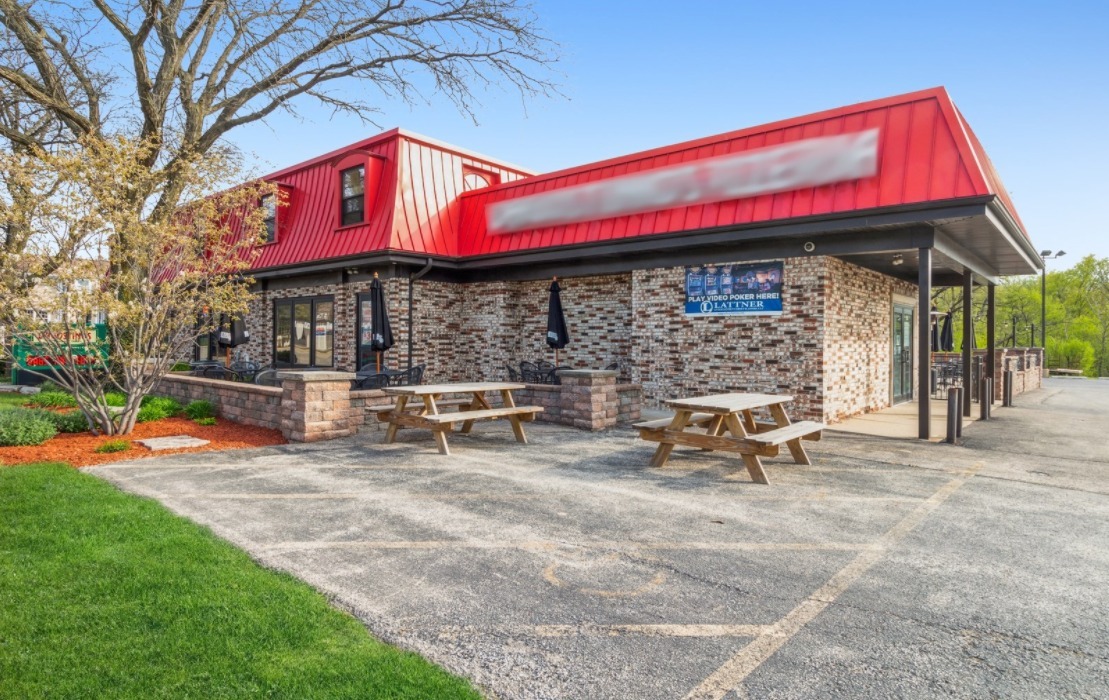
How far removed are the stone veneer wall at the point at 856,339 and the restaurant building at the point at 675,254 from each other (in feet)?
0.22

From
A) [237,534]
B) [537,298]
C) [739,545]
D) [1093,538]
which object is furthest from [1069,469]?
[537,298]

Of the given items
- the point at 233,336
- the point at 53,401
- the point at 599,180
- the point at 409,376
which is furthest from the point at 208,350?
the point at 599,180

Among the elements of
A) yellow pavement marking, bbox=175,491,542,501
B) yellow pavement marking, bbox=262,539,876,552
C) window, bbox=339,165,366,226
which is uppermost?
window, bbox=339,165,366,226

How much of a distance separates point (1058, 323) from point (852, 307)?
1713 inches

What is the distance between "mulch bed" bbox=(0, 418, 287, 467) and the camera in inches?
295

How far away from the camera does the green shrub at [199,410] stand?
408 inches

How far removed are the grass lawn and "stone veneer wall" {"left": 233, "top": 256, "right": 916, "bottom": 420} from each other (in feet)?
28.6

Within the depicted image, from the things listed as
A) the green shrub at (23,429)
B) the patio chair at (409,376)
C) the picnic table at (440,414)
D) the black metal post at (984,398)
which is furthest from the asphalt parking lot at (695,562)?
the black metal post at (984,398)

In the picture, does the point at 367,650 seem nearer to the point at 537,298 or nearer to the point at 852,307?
the point at 852,307

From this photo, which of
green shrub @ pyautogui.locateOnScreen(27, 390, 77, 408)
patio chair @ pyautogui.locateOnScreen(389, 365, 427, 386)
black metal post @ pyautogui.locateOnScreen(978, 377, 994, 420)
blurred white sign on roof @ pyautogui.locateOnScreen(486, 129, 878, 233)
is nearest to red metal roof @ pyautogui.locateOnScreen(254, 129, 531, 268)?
A: blurred white sign on roof @ pyautogui.locateOnScreen(486, 129, 878, 233)

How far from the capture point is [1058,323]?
43.8 metres

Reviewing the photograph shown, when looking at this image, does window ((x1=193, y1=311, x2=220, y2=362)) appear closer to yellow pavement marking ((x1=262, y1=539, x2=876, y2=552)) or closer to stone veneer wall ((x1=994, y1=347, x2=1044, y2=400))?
yellow pavement marking ((x1=262, y1=539, x2=876, y2=552))

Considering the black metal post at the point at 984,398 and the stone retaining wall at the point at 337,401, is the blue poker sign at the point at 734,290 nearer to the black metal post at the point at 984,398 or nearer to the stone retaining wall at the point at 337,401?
the stone retaining wall at the point at 337,401

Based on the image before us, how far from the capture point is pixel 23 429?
8289 millimetres
